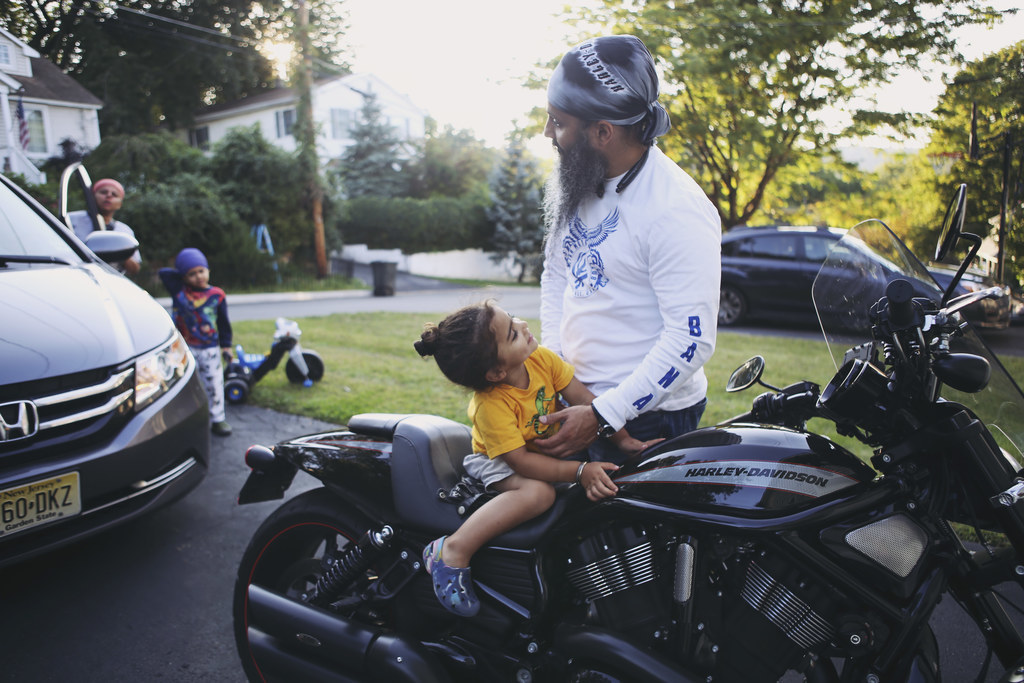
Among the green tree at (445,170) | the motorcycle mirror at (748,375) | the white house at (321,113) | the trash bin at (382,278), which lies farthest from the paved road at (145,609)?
the green tree at (445,170)

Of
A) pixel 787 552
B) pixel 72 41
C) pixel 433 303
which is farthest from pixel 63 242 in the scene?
pixel 433 303

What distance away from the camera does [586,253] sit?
2041 millimetres

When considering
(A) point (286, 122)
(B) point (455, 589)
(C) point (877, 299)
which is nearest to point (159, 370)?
(B) point (455, 589)

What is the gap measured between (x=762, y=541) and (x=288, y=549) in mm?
1562

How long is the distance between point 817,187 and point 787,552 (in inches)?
704

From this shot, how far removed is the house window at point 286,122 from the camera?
1967cm

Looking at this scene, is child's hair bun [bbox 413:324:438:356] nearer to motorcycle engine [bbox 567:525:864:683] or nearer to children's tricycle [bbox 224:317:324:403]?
motorcycle engine [bbox 567:525:864:683]

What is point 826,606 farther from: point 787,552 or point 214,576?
point 214,576

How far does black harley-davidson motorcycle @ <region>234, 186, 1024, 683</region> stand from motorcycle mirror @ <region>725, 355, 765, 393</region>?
0.01 m

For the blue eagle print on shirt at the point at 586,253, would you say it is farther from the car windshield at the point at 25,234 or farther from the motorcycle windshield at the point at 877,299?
the car windshield at the point at 25,234

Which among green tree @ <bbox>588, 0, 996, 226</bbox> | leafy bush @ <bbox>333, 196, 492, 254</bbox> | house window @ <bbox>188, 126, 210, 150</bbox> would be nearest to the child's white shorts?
green tree @ <bbox>588, 0, 996, 226</bbox>

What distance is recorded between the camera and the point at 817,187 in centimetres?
1745

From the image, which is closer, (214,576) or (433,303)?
(214,576)

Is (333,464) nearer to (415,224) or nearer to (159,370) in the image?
(159,370)
